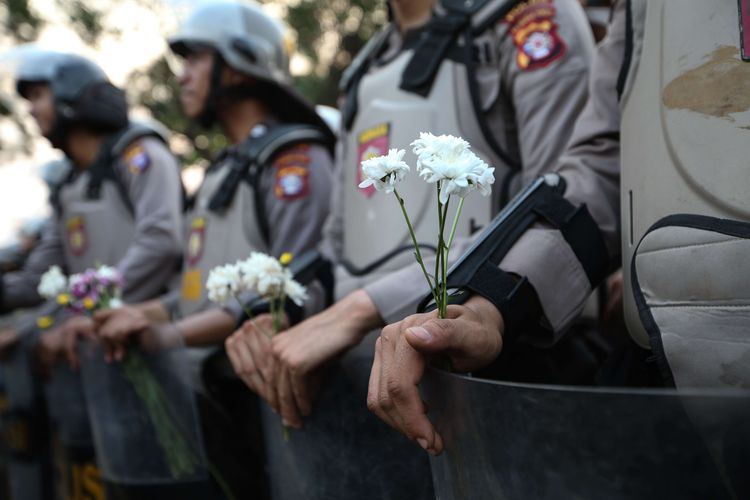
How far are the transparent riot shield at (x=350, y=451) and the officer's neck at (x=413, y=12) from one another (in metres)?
0.95

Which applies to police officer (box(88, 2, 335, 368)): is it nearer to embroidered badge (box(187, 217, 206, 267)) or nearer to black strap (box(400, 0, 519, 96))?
embroidered badge (box(187, 217, 206, 267))

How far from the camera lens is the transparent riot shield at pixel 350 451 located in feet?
4.62

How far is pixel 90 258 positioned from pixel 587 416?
3.32m

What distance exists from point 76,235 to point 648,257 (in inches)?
124

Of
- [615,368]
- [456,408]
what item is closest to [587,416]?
[456,408]

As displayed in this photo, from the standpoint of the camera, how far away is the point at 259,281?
1624 millimetres

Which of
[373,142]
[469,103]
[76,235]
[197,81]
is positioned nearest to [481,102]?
→ [469,103]

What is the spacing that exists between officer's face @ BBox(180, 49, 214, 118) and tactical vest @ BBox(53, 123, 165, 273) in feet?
1.73

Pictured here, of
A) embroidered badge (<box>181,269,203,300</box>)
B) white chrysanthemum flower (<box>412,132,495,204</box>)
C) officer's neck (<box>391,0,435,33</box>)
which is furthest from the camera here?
embroidered badge (<box>181,269,203,300</box>)

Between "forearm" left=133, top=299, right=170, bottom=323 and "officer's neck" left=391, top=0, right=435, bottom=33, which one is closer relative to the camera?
"officer's neck" left=391, top=0, right=435, bottom=33

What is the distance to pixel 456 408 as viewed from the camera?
34.0 inches

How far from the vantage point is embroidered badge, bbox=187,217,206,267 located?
2.86 metres

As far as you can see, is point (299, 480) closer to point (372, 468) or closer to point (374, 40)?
point (372, 468)

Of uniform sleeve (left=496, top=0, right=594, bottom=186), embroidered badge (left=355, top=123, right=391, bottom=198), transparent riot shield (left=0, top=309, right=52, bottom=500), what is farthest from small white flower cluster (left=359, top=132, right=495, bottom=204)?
transparent riot shield (left=0, top=309, right=52, bottom=500)
